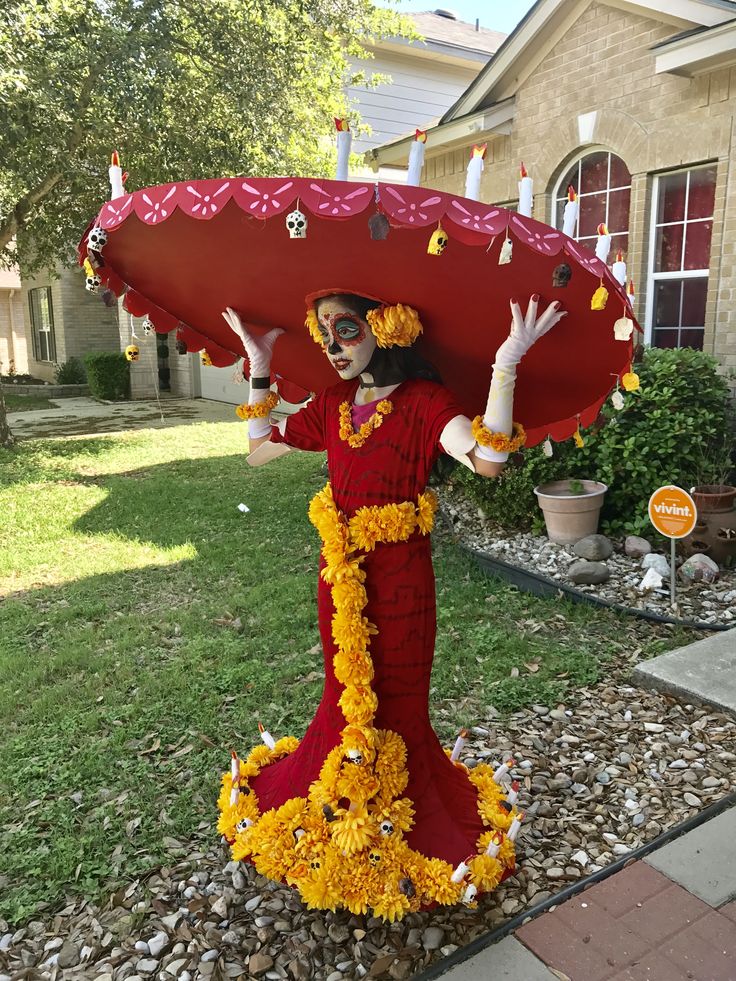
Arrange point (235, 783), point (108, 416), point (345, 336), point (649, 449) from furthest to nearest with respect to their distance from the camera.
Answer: point (108, 416), point (649, 449), point (235, 783), point (345, 336)

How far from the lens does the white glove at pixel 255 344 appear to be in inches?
94.7

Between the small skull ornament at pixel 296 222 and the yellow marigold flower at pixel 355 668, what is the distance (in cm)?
125

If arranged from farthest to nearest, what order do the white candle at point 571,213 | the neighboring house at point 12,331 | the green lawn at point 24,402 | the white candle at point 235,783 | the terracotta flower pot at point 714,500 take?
Answer: the neighboring house at point 12,331 < the green lawn at point 24,402 < the terracotta flower pot at point 714,500 < the white candle at point 235,783 < the white candle at point 571,213

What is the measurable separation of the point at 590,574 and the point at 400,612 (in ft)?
11.1

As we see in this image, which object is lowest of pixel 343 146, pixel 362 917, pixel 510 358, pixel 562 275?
pixel 362 917

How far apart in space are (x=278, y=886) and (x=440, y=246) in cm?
222

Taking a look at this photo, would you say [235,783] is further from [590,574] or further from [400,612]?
[590,574]

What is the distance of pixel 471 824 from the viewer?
2.56 metres

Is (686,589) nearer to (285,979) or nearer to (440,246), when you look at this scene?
(285,979)

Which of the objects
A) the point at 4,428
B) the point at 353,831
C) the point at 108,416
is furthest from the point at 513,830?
the point at 108,416

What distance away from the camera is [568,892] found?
8.20ft

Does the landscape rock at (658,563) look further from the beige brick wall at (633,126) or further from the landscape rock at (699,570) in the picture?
the beige brick wall at (633,126)

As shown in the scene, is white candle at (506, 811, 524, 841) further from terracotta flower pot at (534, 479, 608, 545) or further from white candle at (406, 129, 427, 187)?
terracotta flower pot at (534, 479, 608, 545)

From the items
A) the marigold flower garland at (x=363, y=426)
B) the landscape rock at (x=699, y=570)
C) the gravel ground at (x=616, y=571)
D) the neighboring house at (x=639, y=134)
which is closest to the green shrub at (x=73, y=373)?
the neighboring house at (x=639, y=134)
